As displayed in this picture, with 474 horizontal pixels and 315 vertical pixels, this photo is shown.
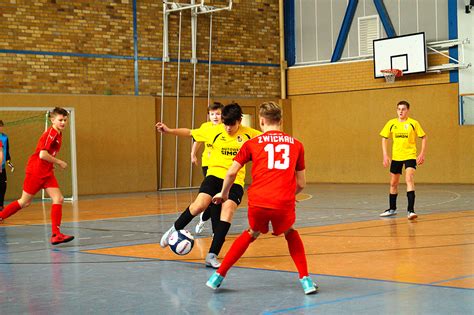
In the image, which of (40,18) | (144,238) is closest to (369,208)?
(144,238)

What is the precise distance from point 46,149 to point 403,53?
15.7 m

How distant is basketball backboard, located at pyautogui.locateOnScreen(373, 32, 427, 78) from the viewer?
75.9ft

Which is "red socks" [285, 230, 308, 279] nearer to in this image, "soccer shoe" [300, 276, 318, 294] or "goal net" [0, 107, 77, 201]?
"soccer shoe" [300, 276, 318, 294]

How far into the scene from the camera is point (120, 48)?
22938 millimetres

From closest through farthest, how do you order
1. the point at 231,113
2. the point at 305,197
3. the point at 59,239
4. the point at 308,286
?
1. the point at 308,286
2. the point at 231,113
3. the point at 59,239
4. the point at 305,197

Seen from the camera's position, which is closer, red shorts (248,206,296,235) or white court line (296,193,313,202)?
red shorts (248,206,296,235)

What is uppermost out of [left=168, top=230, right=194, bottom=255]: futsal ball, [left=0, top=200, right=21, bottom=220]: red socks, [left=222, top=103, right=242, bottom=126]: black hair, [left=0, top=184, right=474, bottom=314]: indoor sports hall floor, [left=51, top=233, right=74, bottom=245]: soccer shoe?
[left=222, top=103, right=242, bottom=126]: black hair

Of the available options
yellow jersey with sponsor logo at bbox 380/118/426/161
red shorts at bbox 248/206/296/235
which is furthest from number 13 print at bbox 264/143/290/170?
yellow jersey with sponsor logo at bbox 380/118/426/161

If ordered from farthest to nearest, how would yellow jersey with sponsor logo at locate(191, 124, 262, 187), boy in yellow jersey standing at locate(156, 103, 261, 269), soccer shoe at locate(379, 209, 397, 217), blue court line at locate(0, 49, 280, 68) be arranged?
blue court line at locate(0, 49, 280, 68), soccer shoe at locate(379, 209, 397, 217), yellow jersey with sponsor logo at locate(191, 124, 262, 187), boy in yellow jersey standing at locate(156, 103, 261, 269)

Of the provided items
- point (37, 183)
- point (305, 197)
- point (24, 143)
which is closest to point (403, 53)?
point (305, 197)

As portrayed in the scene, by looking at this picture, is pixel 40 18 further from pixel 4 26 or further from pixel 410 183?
pixel 410 183

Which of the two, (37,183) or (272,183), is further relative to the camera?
(37,183)

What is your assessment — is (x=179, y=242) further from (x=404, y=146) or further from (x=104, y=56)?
(x=104, y=56)

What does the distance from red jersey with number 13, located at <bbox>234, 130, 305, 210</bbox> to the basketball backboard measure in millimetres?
17637
